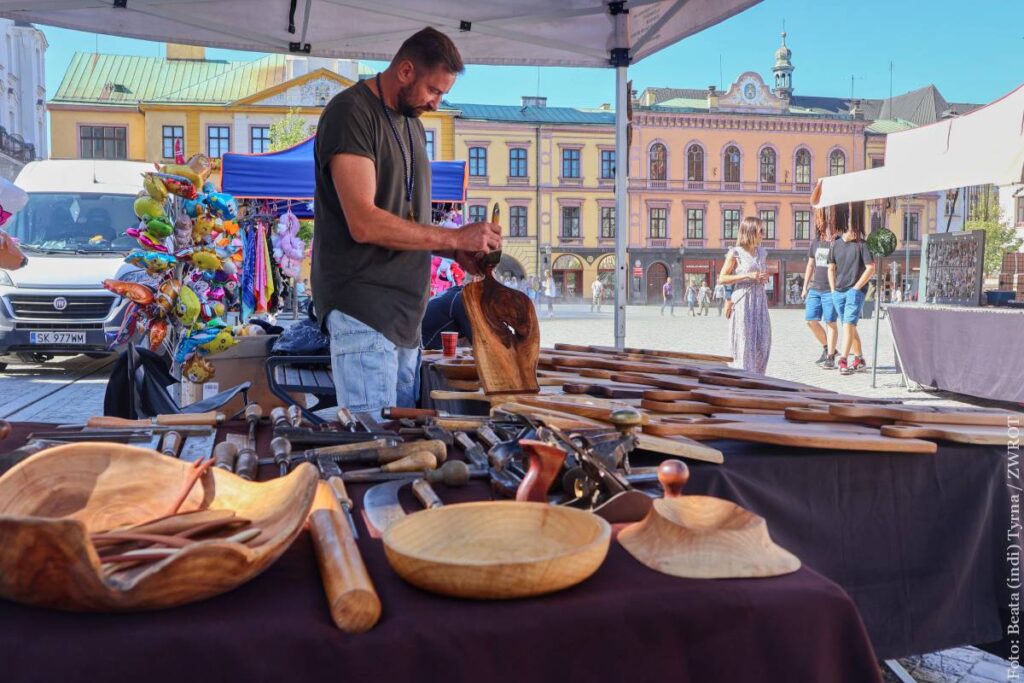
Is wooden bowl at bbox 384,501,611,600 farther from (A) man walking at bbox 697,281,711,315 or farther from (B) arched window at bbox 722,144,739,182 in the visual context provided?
(B) arched window at bbox 722,144,739,182

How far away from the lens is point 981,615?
1859mm

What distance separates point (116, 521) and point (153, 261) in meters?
3.71

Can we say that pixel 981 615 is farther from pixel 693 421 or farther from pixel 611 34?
pixel 611 34

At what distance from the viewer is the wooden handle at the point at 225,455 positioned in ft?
4.72

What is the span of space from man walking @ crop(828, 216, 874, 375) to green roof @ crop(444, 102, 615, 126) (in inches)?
1359

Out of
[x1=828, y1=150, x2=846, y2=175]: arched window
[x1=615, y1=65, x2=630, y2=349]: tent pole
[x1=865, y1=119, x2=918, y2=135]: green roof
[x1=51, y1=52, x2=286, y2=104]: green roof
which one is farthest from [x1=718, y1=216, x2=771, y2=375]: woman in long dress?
→ [x1=865, y1=119, x2=918, y2=135]: green roof

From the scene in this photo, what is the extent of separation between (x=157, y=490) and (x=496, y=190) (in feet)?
137

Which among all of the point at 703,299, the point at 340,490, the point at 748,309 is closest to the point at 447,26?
the point at 748,309

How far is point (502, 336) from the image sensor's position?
2305 millimetres

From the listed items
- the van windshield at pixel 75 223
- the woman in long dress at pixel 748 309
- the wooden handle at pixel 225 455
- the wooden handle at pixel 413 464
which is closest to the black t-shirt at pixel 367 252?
the wooden handle at pixel 225 455

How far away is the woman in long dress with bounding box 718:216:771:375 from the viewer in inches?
234

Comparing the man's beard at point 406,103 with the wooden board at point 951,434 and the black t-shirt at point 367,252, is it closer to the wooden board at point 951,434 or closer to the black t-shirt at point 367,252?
the black t-shirt at point 367,252

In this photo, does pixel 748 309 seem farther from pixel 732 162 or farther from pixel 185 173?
pixel 732 162

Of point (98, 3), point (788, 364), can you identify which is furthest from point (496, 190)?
point (98, 3)
